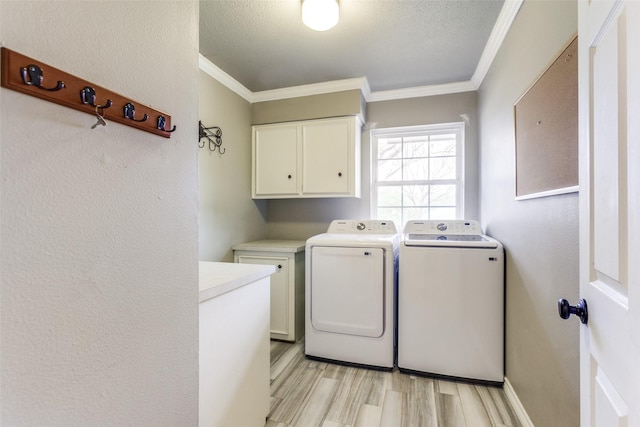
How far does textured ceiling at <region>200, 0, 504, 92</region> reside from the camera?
1717 millimetres

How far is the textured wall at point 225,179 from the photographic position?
2330mm

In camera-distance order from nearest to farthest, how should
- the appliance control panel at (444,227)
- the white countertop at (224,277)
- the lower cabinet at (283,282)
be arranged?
the white countertop at (224,277) < the appliance control panel at (444,227) < the lower cabinet at (283,282)

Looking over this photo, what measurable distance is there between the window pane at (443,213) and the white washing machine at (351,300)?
2.59 feet

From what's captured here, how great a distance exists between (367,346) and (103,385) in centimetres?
184

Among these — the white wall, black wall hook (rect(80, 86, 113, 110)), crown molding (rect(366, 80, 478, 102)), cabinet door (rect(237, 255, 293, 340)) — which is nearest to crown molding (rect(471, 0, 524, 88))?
crown molding (rect(366, 80, 478, 102))

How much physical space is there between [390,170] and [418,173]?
0.93 ft

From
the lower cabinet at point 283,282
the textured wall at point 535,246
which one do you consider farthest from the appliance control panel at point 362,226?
the textured wall at point 535,246

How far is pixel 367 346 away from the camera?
212 centimetres

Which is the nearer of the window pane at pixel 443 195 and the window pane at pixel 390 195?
the window pane at pixel 443 195

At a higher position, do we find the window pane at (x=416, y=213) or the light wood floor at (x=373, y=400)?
the window pane at (x=416, y=213)

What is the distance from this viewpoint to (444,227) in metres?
2.47

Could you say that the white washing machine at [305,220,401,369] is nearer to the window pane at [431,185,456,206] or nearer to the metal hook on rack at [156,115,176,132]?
the window pane at [431,185,456,206]

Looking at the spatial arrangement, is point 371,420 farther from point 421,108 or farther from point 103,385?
point 421,108

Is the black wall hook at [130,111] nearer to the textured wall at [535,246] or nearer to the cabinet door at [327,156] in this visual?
the textured wall at [535,246]
